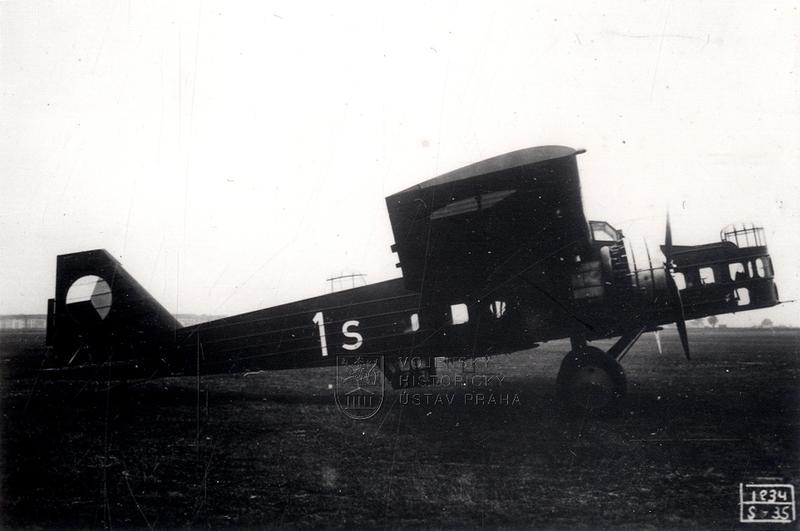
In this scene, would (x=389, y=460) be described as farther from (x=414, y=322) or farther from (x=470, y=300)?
(x=470, y=300)

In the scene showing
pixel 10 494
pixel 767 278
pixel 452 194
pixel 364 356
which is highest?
pixel 452 194

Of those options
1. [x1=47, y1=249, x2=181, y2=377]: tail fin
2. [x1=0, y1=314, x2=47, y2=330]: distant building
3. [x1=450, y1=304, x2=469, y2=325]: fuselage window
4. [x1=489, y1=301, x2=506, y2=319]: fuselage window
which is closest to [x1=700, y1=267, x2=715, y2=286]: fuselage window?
[x1=489, y1=301, x2=506, y2=319]: fuselage window

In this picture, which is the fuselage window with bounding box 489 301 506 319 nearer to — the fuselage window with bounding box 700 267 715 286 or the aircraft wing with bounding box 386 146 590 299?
the aircraft wing with bounding box 386 146 590 299

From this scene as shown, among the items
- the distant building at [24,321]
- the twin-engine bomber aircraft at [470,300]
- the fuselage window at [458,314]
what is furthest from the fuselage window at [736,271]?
the distant building at [24,321]

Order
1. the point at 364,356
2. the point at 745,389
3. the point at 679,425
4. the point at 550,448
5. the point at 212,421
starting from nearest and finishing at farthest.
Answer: the point at 550,448, the point at 679,425, the point at 212,421, the point at 364,356, the point at 745,389

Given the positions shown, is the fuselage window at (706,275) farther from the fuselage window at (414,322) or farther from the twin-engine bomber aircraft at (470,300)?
the fuselage window at (414,322)

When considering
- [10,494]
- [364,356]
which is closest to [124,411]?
[10,494]

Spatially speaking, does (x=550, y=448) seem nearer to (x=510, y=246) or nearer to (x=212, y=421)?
(x=510, y=246)
